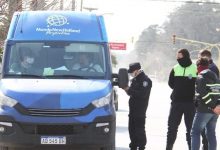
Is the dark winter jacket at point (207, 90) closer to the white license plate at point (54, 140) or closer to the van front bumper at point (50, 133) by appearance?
the van front bumper at point (50, 133)

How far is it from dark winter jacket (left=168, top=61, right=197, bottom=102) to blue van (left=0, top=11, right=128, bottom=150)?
4.30ft

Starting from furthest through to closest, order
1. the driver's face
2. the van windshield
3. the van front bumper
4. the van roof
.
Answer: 1. the van roof
2. the driver's face
3. the van windshield
4. the van front bumper

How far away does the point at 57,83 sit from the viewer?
8.80m

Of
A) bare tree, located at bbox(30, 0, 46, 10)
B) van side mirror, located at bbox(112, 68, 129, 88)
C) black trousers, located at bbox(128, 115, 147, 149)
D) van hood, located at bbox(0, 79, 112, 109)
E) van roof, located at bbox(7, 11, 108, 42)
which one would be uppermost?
bare tree, located at bbox(30, 0, 46, 10)

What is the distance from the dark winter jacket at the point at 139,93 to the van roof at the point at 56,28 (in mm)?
1084

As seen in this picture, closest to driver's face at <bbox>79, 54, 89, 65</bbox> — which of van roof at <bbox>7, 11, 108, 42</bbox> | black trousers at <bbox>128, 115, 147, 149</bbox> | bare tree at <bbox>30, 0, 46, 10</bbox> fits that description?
van roof at <bbox>7, 11, 108, 42</bbox>

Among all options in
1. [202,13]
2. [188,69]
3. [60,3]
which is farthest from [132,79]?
[202,13]

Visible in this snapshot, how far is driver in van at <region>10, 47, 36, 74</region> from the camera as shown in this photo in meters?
9.20

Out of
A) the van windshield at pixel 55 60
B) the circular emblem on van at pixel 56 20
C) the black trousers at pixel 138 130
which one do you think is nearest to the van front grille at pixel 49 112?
the van windshield at pixel 55 60

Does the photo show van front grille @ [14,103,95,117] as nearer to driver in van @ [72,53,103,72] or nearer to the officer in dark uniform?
driver in van @ [72,53,103,72]

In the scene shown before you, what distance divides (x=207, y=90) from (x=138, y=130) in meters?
1.72

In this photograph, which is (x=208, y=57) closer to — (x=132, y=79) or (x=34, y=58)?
(x=132, y=79)

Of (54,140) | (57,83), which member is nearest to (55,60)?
(57,83)

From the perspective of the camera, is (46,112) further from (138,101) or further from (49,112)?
(138,101)
